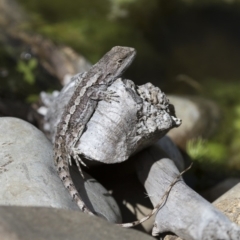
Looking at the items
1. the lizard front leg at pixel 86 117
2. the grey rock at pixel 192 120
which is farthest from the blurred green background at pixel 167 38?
the lizard front leg at pixel 86 117

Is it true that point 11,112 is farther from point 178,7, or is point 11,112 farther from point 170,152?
point 178,7

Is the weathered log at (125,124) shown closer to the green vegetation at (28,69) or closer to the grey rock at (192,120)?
the grey rock at (192,120)

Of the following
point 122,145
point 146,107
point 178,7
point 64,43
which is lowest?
point 122,145

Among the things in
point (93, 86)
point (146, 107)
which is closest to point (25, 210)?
point (146, 107)

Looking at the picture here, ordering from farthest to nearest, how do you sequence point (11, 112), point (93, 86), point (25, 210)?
point (11, 112) < point (93, 86) < point (25, 210)

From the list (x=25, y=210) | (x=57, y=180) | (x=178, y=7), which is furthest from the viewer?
(x=178, y=7)

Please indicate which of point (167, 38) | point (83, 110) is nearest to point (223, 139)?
point (83, 110)
